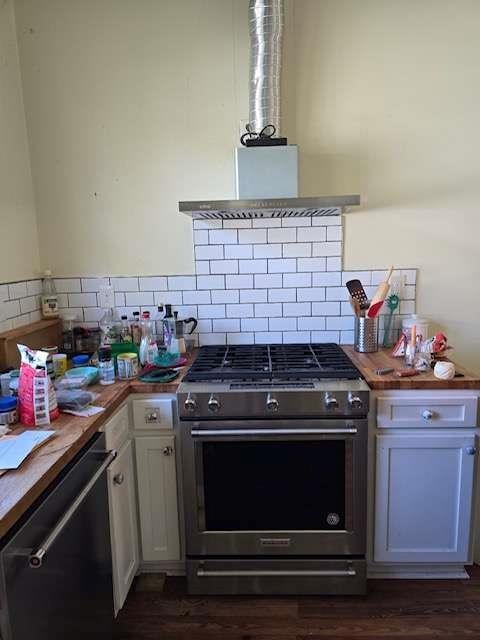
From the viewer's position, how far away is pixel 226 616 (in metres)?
1.76

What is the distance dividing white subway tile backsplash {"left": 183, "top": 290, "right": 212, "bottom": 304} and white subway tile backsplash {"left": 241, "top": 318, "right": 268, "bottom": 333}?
22 cm

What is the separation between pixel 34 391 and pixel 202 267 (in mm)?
1144

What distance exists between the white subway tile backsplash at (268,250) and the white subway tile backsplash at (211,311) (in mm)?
344

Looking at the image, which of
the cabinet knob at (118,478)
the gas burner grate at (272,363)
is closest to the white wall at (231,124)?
the gas burner grate at (272,363)

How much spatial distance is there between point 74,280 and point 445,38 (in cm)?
222

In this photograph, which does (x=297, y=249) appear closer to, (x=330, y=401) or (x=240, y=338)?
(x=240, y=338)

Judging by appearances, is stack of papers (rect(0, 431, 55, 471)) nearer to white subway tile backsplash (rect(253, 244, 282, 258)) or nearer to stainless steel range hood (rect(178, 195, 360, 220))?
stainless steel range hood (rect(178, 195, 360, 220))

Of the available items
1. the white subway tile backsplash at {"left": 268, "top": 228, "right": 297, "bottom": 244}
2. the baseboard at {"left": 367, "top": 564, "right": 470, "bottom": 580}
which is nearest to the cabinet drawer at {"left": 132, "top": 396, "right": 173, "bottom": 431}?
the white subway tile backsplash at {"left": 268, "top": 228, "right": 297, "bottom": 244}

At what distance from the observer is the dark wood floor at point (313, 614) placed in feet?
5.49

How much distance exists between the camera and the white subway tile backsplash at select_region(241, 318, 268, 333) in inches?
91.9

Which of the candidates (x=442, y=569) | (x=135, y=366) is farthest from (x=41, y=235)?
(x=442, y=569)

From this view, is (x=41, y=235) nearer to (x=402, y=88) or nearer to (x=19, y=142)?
(x=19, y=142)

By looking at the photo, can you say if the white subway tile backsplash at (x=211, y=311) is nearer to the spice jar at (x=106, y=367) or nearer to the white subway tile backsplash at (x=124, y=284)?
the white subway tile backsplash at (x=124, y=284)

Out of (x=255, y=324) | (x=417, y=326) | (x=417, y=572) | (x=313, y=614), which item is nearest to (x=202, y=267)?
(x=255, y=324)
